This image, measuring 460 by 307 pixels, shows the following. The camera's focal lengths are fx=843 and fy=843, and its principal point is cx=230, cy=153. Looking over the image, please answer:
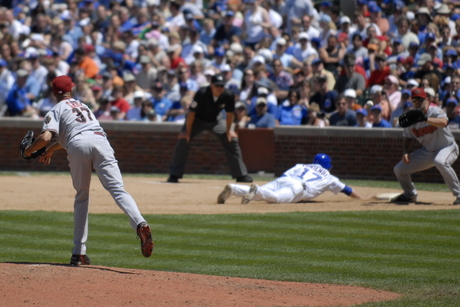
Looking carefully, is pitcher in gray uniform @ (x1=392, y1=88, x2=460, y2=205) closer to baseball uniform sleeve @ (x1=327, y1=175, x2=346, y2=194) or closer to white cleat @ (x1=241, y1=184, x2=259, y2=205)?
baseball uniform sleeve @ (x1=327, y1=175, x2=346, y2=194)

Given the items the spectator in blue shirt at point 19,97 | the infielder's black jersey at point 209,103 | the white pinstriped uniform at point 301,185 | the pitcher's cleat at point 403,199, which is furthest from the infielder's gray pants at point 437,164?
the spectator in blue shirt at point 19,97

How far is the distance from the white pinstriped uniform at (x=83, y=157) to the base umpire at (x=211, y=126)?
7612 millimetres

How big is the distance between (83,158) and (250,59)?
40.8ft

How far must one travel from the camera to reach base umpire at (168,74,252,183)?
15469mm

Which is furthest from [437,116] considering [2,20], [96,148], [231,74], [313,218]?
[2,20]

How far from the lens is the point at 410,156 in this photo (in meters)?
12.6

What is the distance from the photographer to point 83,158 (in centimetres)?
770

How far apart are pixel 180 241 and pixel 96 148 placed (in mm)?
2667

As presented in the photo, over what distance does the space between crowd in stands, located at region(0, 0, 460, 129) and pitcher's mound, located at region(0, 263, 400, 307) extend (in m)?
8.89

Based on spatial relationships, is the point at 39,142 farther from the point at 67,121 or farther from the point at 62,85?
the point at 62,85

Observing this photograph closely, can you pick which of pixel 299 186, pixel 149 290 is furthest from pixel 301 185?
pixel 149 290

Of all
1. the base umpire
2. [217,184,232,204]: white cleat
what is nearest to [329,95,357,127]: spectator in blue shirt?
the base umpire

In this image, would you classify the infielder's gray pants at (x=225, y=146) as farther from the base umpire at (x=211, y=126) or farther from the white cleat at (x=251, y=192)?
the white cleat at (x=251, y=192)

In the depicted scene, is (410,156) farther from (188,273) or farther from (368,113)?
(188,273)
